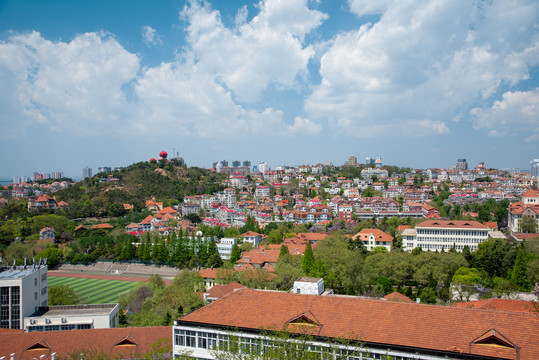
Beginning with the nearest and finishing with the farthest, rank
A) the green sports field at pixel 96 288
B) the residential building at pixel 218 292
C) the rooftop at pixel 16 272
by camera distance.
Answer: the rooftop at pixel 16 272 → the residential building at pixel 218 292 → the green sports field at pixel 96 288

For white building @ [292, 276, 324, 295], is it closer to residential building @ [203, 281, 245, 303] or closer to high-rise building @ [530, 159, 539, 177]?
residential building @ [203, 281, 245, 303]

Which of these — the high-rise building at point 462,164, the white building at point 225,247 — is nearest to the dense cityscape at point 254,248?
the white building at point 225,247

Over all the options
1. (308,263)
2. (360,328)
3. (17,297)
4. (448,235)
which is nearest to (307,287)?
(308,263)

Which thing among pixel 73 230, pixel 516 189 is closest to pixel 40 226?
pixel 73 230

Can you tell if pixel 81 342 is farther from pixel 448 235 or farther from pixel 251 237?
pixel 251 237

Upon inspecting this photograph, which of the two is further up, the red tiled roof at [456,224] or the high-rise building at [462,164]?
the high-rise building at [462,164]

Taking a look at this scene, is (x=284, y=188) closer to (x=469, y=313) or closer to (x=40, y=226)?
(x=40, y=226)

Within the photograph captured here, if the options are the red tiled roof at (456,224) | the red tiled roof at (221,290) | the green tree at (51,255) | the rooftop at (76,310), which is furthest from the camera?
the green tree at (51,255)

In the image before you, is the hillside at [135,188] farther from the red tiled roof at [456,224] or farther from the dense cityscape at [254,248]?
the red tiled roof at [456,224]
